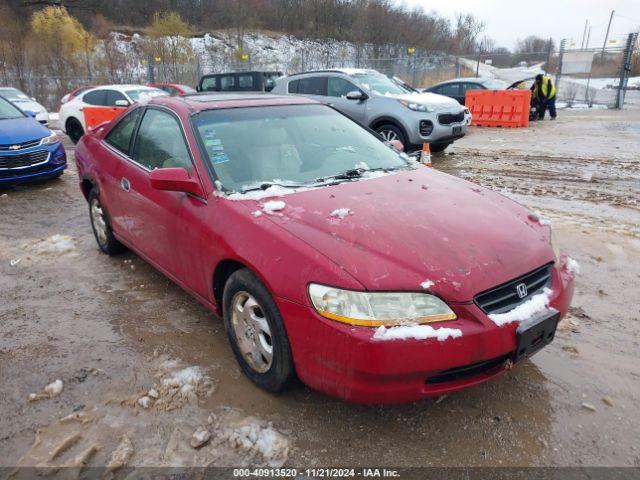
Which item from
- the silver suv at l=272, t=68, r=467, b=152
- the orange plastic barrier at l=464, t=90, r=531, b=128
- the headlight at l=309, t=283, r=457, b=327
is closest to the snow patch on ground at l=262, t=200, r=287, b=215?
the headlight at l=309, t=283, r=457, b=327

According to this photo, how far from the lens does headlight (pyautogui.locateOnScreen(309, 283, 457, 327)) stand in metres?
2.06

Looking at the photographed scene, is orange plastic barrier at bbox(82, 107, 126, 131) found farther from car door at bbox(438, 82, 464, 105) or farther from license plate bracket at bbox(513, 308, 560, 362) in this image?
license plate bracket at bbox(513, 308, 560, 362)

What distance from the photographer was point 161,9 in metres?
54.6

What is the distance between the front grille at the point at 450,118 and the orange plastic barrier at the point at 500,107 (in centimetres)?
601

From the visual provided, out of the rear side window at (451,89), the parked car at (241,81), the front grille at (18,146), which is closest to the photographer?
the front grille at (18,146)

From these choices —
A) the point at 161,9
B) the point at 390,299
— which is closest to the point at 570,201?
the point at 390,299

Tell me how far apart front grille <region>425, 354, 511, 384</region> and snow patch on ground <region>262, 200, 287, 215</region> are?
119 cm

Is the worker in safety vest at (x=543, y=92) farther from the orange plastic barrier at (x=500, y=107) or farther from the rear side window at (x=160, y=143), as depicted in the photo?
the rear side window at (x=160, y=143)

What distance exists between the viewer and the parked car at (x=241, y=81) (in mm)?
16656

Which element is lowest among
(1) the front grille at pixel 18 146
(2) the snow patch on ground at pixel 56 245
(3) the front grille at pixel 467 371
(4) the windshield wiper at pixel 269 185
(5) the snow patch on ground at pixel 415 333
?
(2) the snow patch on ground at pixel 56 245

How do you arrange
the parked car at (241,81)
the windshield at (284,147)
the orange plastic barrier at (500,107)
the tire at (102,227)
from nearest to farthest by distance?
1. the windshield at (284,147)
2. the tire at (102,227)
3. the orange plastic barrier at (500,107)
4. the parked car at (241,81)

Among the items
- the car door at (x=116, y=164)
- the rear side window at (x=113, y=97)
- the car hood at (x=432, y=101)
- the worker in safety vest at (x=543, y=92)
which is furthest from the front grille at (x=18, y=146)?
the worker in safety vest at (x=543, y=92)

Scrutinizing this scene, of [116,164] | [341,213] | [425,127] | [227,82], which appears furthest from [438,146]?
[227,82]

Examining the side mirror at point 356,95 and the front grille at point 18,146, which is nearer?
the front grille at point 18,146
